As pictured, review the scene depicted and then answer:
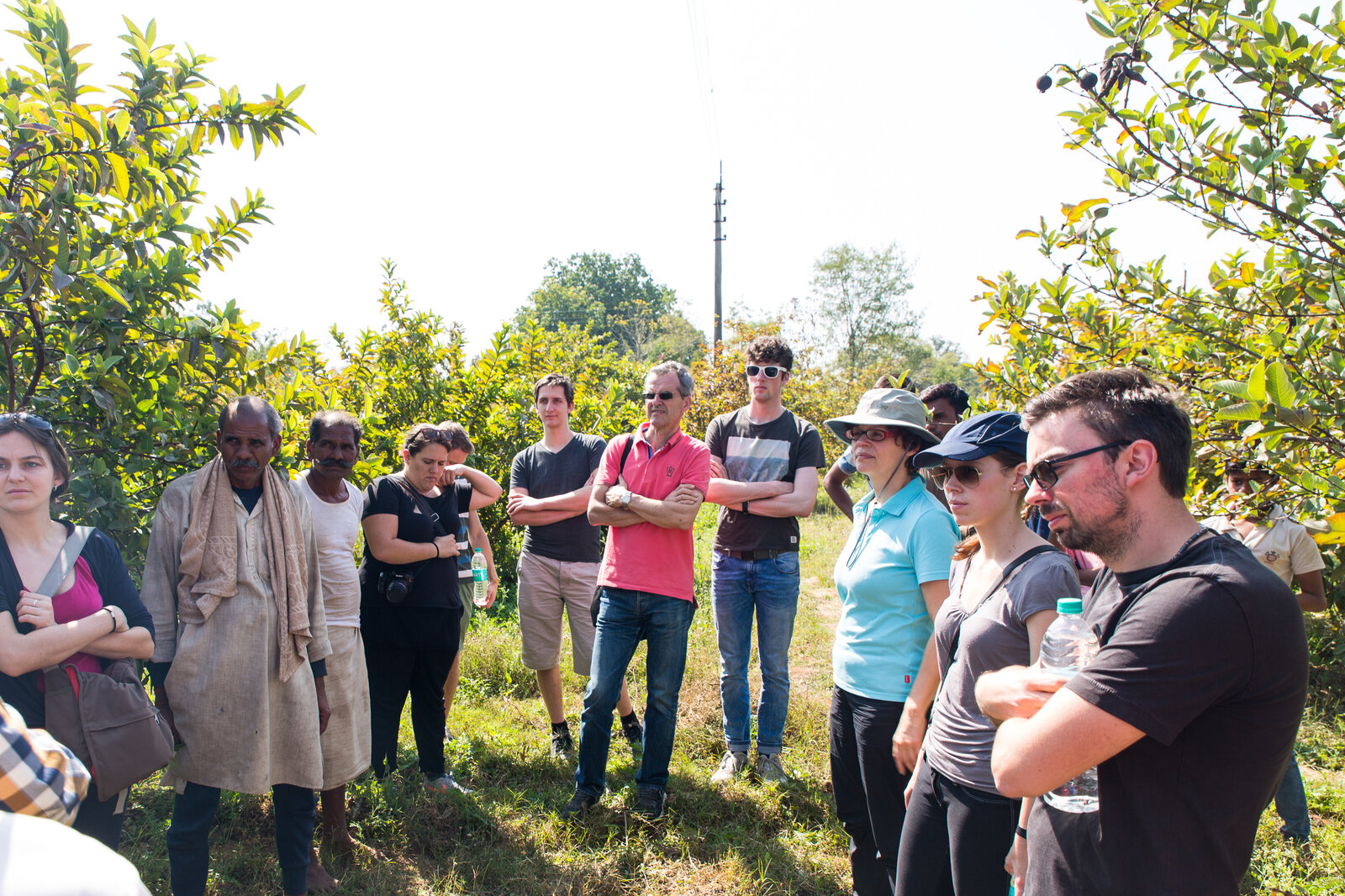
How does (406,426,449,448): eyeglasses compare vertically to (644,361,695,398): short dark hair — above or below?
below

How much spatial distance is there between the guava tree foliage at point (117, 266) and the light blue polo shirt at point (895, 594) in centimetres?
289

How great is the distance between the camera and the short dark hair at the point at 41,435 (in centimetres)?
248

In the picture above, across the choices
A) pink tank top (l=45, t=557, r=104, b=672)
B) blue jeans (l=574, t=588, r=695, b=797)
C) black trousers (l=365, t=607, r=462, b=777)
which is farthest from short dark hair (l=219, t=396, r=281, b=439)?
blue jeans (l=574, t=588, r=695, b=797)

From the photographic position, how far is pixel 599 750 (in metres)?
3.81

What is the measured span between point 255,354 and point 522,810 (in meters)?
2.69

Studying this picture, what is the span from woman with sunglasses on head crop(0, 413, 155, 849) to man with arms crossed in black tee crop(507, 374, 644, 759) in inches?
93.8

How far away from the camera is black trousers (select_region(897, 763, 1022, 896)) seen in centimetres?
208

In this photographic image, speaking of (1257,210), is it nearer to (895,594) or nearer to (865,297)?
(895,594)

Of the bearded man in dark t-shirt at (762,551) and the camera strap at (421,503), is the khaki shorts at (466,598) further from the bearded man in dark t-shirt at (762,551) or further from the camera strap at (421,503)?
the bearded man in dark t-shirt at (762,551)

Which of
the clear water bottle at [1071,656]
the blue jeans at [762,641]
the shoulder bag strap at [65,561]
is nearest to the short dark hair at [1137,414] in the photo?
the clear water bottle at [1071,656]

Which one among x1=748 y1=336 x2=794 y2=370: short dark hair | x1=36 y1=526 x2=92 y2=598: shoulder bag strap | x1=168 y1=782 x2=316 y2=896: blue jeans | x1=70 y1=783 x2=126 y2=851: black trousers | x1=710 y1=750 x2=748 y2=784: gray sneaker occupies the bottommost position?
x1=710 y1=750 x2=748 y2=784: gray sneaker

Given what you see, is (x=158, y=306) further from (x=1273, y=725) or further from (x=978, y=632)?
(x=1273, y=725)

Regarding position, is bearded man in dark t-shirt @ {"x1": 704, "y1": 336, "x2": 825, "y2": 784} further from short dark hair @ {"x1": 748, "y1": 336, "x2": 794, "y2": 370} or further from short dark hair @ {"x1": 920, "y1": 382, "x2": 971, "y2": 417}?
short dark hair @ {"x1": 920, "y1": 382, "x2": 971, "y2": 417}

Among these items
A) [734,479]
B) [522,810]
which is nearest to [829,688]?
[734,479]
